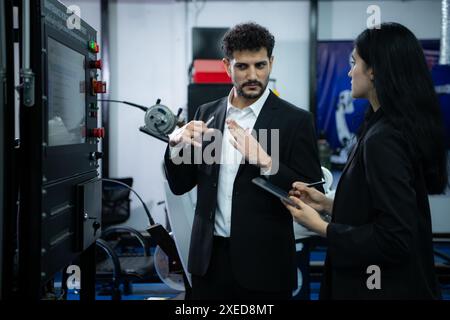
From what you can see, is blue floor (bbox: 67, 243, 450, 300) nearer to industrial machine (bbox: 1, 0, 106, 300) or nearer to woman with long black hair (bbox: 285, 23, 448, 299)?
industrial machine (bbox: 1, 0, 106, 300)

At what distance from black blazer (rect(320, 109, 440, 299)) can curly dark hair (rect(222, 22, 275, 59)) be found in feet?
1.72

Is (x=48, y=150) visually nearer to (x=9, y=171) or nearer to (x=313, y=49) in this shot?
(x=9, y=171)

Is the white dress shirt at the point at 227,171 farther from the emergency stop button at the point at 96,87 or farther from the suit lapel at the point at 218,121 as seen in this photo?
the emergency stop button at the point at 96,87

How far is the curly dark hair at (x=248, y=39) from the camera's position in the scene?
1378 millimetres

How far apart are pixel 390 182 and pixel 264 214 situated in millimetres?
507

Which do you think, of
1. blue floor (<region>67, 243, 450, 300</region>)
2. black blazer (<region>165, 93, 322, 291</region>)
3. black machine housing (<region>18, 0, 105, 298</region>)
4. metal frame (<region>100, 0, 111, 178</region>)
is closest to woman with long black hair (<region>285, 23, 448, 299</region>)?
black blazer (<region>165, 93, 322, 291</region>)

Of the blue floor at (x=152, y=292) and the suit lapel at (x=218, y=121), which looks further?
the blue floor at (x=152, y=292)

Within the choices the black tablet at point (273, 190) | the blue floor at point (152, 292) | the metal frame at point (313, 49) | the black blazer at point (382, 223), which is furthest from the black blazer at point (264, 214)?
the metal frame at point (313, 49)

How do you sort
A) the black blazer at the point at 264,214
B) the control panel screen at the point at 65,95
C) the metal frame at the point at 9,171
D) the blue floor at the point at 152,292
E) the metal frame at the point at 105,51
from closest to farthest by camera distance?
the metal frame at the point at 9,171 → the control panel screen at the point at 65,95 → the black blazer at the point at 264,214 → the blue floor at the point at 152,292 → the metal frame at the point at 105,51

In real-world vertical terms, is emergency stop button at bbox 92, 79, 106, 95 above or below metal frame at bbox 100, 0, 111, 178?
below

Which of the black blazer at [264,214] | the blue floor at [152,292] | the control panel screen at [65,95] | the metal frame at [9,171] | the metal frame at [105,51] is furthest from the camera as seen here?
the metal frame at [105,51]

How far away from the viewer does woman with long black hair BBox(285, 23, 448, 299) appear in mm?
914

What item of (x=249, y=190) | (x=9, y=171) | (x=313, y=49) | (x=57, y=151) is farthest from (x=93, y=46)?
(x=313, y=49)

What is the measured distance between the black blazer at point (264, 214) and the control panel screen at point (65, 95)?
45 cm
